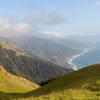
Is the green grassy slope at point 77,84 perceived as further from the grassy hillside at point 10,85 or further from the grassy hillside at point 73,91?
the grassy hillside at point 10,85

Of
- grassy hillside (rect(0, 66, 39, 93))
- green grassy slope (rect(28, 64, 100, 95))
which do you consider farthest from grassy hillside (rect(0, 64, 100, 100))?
grassy hillside (rect(0, 66, 39, 93))

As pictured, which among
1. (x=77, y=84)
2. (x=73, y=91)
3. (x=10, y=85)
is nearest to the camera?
(x=73, y=91)

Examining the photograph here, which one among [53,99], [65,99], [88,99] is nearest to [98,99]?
[88,99]

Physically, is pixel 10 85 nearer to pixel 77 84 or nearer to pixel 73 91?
pixel 77 84

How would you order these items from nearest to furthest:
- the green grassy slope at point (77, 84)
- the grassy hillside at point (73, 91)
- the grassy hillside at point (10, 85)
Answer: the grassy hillside at point (73, 91), the green grassy slope at point (77, 84), the grassy hillside at point (10, 85)

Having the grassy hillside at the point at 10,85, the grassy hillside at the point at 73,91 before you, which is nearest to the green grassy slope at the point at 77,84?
the grassy hillside at the point at 73,91

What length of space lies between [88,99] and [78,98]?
26.0 inches

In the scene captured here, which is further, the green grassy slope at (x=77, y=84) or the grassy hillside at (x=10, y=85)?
the grassy hillside at (x=10, y=85)

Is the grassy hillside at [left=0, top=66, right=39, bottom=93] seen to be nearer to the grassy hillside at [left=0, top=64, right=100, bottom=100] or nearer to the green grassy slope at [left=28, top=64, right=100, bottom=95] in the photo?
the green grassy slope at [left=28, top=64, right=100, bottom=95]

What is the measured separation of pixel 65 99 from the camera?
417 inches

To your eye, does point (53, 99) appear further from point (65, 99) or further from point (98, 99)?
point (98, 99)

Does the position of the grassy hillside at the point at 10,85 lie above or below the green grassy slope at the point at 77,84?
above

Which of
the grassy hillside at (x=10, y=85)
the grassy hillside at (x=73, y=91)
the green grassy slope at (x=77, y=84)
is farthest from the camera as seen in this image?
the grassy hillside at (x=10, y=85)

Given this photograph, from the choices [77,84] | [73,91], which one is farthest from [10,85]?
[73,91]
